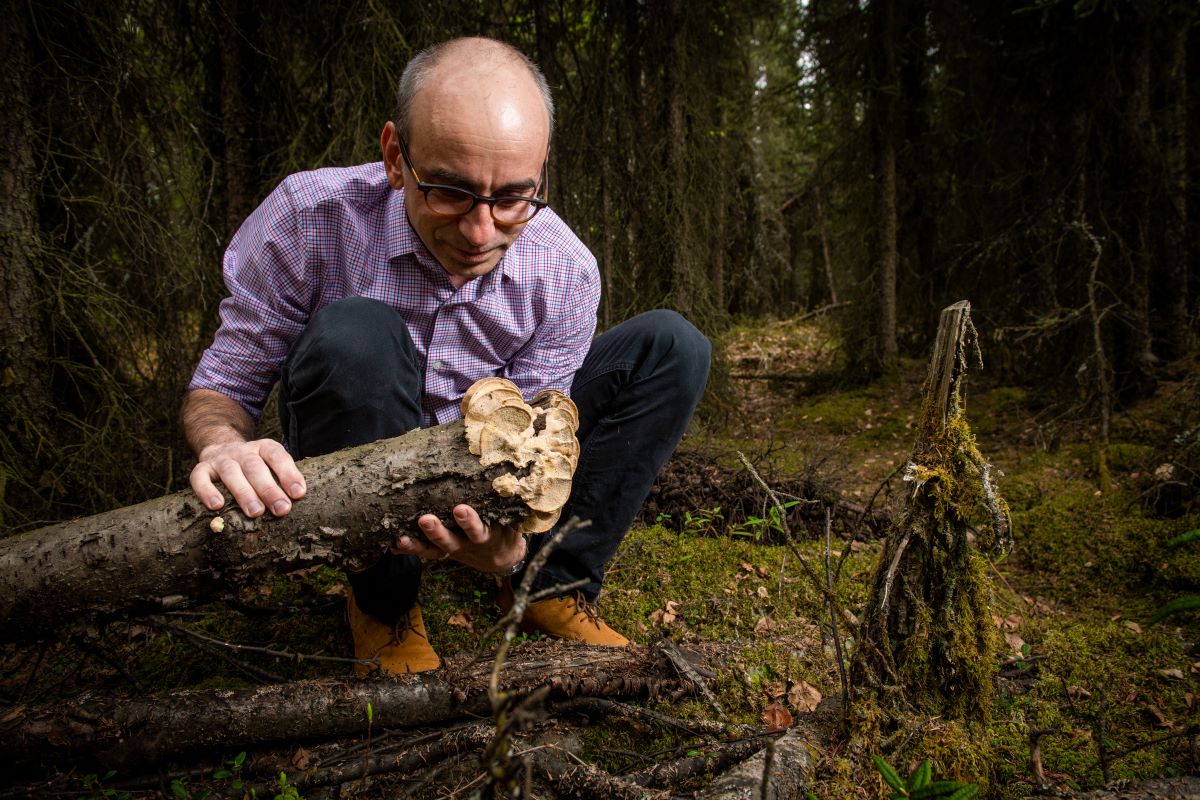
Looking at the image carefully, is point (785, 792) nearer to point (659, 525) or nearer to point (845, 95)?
point (659, 525)

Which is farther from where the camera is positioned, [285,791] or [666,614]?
[666,614]

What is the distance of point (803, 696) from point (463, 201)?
70.6 inches

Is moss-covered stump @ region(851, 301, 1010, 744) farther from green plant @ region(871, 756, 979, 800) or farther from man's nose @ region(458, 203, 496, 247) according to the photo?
man's nose @ region(458, 203, 496, 247)

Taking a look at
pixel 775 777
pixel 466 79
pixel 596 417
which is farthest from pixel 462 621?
pixel 466 79

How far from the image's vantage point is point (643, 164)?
594 centimetres

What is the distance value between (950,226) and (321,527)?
7832 millimetres

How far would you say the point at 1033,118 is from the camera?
Answer: 19.4 ft

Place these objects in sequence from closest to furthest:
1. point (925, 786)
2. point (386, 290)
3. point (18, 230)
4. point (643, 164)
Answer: point (925, 786) → point (386, 290) → point (18, 230) → point (643, 164)

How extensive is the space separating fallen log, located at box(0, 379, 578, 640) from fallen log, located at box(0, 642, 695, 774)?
24 centimetres

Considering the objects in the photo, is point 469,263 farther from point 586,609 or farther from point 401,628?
point 586,609

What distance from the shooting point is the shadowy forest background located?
3.23 metres

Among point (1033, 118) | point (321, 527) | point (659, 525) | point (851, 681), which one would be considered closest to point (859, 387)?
point (1033, 118)

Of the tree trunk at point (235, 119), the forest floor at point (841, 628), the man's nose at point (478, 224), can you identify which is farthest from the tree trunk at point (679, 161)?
the man's nose at point (478, 224)

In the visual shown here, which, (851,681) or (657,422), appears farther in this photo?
(657,422)
